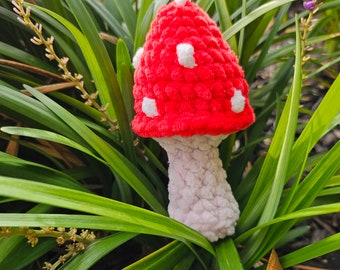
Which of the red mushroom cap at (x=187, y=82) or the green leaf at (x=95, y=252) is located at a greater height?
the red mushroom cap at (x=187, y=82)

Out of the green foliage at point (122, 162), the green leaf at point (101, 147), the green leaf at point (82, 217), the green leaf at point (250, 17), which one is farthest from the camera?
the green leaf at point (250, 17)

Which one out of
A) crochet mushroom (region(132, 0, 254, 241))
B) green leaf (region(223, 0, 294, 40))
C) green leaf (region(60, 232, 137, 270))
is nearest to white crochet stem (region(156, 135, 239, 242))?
crochet mushroom (region(132, 0, 254, 241))

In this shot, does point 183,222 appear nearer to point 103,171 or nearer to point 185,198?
point 185,198

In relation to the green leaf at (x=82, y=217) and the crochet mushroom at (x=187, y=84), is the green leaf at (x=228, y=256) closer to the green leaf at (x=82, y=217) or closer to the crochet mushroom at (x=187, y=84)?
the green leaf at (x=82, y=217)

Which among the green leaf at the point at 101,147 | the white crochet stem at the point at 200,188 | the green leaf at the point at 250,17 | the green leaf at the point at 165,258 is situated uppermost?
the green leaf at the point at 250,17

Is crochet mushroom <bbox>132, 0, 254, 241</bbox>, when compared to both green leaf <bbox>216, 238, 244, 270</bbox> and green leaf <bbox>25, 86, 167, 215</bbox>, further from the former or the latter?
green leaf <bbox>216, 238, 244, 270</bbox>

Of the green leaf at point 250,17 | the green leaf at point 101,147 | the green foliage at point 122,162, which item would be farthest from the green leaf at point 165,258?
the green leaf at point 250,17

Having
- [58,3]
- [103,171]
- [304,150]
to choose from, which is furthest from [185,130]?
[58,3]
